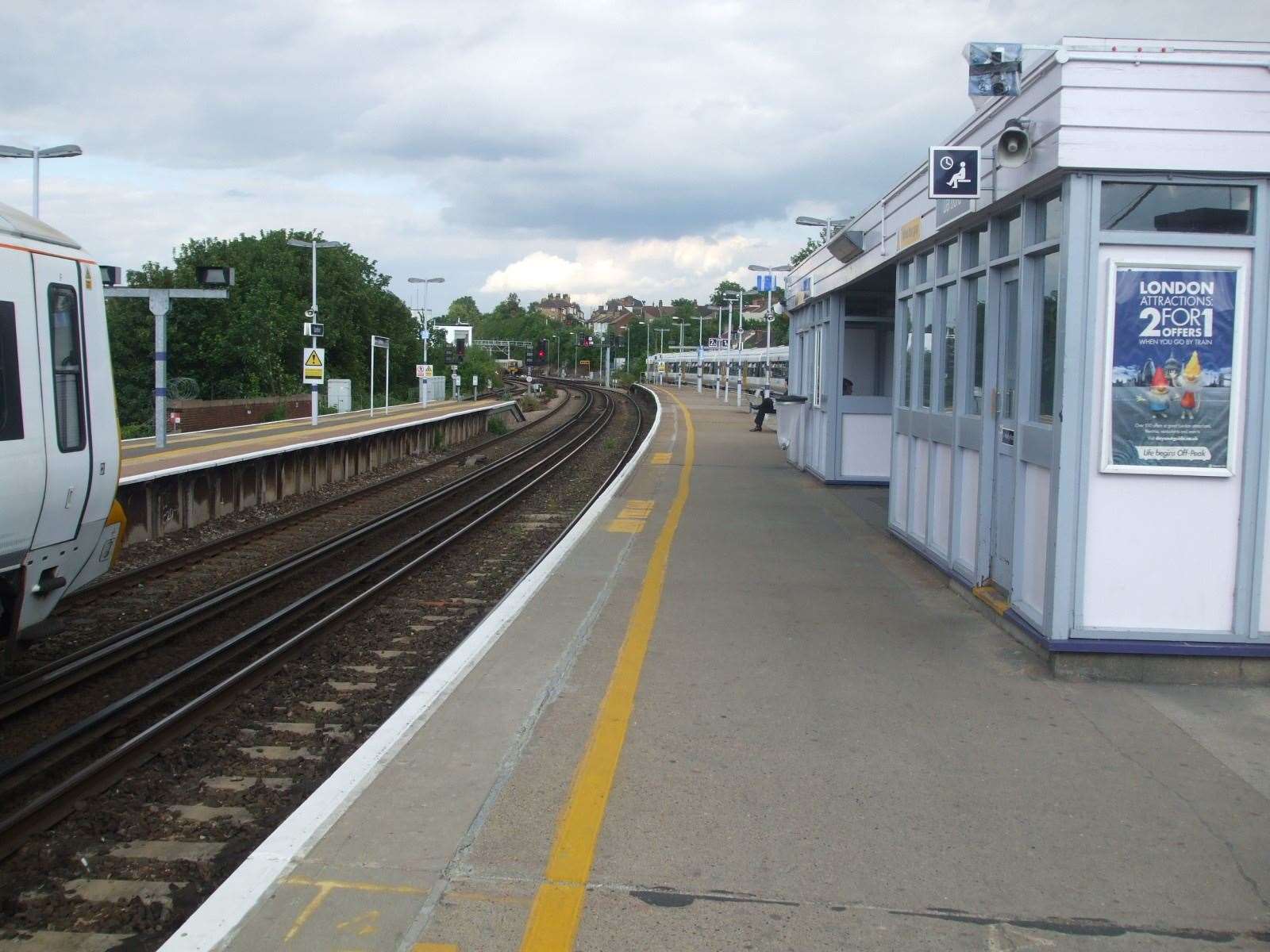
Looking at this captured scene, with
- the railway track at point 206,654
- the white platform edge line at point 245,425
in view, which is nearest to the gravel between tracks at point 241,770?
the railway track at point 206,654

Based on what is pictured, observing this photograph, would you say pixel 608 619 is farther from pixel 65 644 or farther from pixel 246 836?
pixel 65 644

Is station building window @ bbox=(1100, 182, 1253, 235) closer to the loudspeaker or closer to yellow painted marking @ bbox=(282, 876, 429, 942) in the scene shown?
the loudspeaker

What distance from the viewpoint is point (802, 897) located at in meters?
3.75

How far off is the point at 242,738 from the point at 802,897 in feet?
12.4

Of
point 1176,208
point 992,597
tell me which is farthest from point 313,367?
point 1176,208

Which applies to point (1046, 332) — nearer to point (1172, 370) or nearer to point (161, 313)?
point (1172, 370)

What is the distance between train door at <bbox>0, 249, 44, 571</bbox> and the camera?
6227mm

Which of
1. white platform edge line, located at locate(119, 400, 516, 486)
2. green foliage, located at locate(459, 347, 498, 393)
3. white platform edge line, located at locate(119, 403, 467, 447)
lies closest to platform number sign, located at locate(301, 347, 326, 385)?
white platform edge line, located at locate(119, 403, 467, 447)

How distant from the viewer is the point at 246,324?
52.9 meters

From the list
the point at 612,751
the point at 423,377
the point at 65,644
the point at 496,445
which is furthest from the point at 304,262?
the point at 612,751

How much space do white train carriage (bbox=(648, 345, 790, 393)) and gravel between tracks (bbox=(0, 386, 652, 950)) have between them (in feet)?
81.7

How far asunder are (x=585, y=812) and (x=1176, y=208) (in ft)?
15.0

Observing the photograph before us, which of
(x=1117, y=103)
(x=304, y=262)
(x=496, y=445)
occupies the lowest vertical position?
(x=496, y=445)

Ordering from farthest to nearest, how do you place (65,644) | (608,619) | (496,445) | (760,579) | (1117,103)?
(496,445) < (760,579) < (65,644) < (608,619) < (1117,103)
